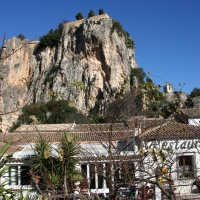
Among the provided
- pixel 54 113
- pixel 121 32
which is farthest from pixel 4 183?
pixel 121 32

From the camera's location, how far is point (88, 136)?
80.1ft

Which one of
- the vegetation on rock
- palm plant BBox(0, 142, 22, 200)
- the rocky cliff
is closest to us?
palm plant BBox(0, 142, 22, 200)

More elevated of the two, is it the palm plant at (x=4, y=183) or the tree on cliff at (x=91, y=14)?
the tree on cliff at (x=91, y=14)

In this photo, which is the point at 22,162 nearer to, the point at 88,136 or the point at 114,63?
the point at 88,136

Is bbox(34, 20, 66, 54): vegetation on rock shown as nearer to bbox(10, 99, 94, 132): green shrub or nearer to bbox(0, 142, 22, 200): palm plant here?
bbox(10, 99, 94, 132): green shrub

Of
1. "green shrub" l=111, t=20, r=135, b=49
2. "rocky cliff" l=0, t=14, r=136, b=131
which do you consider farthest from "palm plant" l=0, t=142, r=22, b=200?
"green shrub" l=111, t=20, r=135, b=49

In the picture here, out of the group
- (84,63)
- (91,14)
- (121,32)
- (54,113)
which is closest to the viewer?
(54,113)

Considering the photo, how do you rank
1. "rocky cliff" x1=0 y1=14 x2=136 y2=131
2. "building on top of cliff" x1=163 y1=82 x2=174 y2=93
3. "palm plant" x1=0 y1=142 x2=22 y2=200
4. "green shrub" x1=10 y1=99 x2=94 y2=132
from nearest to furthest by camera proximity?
"palm plant" x1=0 y1=142 x2=22 y2=200 < "building on top of cliff" x1=163 y1=82 x2=174 y2=93 < "green shrub" x1=10 y1=99 x2=94 y2=132 < "rocky cliff" x1=0 y1=14 x2=136 y2=131

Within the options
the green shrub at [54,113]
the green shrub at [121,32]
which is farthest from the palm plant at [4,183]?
the green shrub at [121,32]

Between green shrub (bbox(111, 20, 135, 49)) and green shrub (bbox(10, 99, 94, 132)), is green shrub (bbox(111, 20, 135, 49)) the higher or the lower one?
the higher one

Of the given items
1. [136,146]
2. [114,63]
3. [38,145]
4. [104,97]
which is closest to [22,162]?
[38,145]

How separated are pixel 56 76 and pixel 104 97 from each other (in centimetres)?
996

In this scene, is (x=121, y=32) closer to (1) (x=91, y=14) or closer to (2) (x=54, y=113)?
(1) (x=91, y=14)

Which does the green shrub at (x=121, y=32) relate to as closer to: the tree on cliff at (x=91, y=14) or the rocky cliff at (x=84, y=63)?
the rocky cliff at (x=84, y=63)
